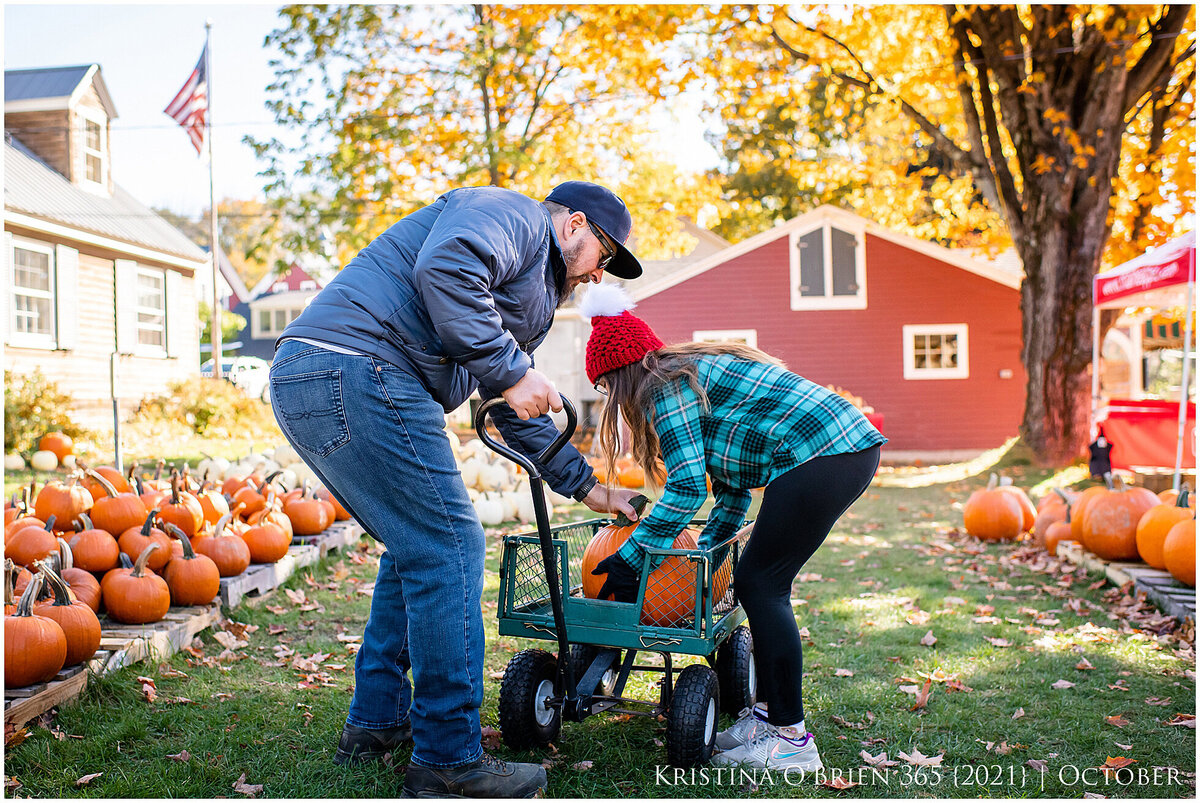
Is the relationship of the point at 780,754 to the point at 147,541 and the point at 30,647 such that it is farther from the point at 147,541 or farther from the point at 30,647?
the point at 147,541

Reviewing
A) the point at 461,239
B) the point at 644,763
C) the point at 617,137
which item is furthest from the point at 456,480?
the point at 617,137

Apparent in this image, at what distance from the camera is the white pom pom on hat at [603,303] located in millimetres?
2957

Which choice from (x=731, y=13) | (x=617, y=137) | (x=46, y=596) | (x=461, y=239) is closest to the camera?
(x=461, y=239)

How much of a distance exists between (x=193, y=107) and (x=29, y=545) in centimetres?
1415

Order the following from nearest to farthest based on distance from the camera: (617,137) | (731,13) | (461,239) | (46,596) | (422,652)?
(461,239) < (422,652) < (46,596) < (731,13) < (617,137)

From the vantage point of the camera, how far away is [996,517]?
6895 mm

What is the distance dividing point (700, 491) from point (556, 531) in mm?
670

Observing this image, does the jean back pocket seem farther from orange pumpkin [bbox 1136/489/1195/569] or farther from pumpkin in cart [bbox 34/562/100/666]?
orange pumpkin [bbox 1136/489/1195/569]

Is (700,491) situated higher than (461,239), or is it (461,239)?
(461,239)

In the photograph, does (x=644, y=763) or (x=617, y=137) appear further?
(x=617, y=137)

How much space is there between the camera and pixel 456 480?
→ 2445mm

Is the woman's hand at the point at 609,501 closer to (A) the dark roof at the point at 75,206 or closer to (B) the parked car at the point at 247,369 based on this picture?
(A) the dark roof at the point at 75,206

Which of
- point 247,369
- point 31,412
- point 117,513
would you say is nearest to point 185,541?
point 117,513

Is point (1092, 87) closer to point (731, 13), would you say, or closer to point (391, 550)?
point (731, 13)
